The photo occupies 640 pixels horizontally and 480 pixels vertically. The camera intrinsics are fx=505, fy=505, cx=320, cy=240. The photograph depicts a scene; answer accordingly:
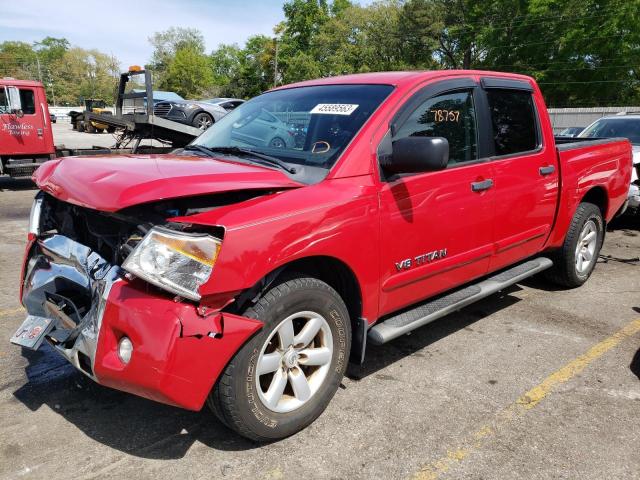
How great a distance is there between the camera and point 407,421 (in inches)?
106

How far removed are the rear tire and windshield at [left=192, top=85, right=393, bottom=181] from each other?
8.28 ft

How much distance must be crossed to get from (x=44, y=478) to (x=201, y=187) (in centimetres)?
144

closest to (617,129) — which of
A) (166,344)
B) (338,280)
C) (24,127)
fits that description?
(338,280)

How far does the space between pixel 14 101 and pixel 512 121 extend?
1115 cm

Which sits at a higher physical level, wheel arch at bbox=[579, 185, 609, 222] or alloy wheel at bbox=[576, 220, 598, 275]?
wheel arch at bbox=[579, 185, 609, 222]

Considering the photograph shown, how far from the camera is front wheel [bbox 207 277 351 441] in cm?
223

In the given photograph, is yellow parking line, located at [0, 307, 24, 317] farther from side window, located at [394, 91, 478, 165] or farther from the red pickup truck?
side window, located at [394, 91, 478, 165]

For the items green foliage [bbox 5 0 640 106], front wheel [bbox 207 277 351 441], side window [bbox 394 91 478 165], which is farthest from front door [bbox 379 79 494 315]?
green foliage [bbox 5 0 640 106]

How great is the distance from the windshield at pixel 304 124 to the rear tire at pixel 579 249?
8.28 feet

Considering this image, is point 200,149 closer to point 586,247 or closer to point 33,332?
point 33,332

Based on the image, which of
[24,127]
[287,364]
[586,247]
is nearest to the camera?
[287,364]

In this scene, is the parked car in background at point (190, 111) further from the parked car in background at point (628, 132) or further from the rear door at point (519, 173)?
the rear door at point (519, 173)

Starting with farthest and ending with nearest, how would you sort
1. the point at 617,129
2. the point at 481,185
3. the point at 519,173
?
the point at 617,129, the point at 519,173, the point at 481,185

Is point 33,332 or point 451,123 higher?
point 451,123
